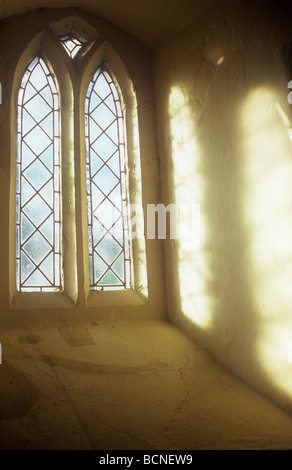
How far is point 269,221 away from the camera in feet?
8.92

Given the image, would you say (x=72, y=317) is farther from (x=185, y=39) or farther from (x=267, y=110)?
(x=185, y=39)

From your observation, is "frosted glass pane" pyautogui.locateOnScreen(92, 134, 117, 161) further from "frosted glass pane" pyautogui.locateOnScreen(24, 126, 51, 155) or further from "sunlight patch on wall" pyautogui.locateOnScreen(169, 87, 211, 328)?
"sunlight patch on wall" pyautogui.locateOnScreen(169, 87, 211, 328)

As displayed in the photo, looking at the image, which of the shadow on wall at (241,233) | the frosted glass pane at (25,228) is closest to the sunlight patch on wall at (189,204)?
the shadow on wall at (241,233)

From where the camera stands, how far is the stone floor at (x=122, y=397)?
2.24 m

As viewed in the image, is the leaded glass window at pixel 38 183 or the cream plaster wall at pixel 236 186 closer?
the cream plaster wall at pixel 236 186

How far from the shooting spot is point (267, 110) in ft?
9.07

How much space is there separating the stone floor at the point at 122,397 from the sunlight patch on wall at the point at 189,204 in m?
0.34

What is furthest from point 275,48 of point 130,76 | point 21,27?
point 21,27

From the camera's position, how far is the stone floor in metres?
2.24

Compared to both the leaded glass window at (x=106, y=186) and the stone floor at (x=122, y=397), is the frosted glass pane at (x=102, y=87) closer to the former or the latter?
the leaded glass window at (x=106, y=186)

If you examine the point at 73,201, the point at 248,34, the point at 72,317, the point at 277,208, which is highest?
the point at 248,34

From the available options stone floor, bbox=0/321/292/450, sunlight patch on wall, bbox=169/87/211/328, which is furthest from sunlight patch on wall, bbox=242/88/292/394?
sunlight patch on wall, bbox=169/87/211/328

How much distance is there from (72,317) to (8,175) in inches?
50.3

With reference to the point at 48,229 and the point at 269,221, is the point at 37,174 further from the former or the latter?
the point at 269,221
